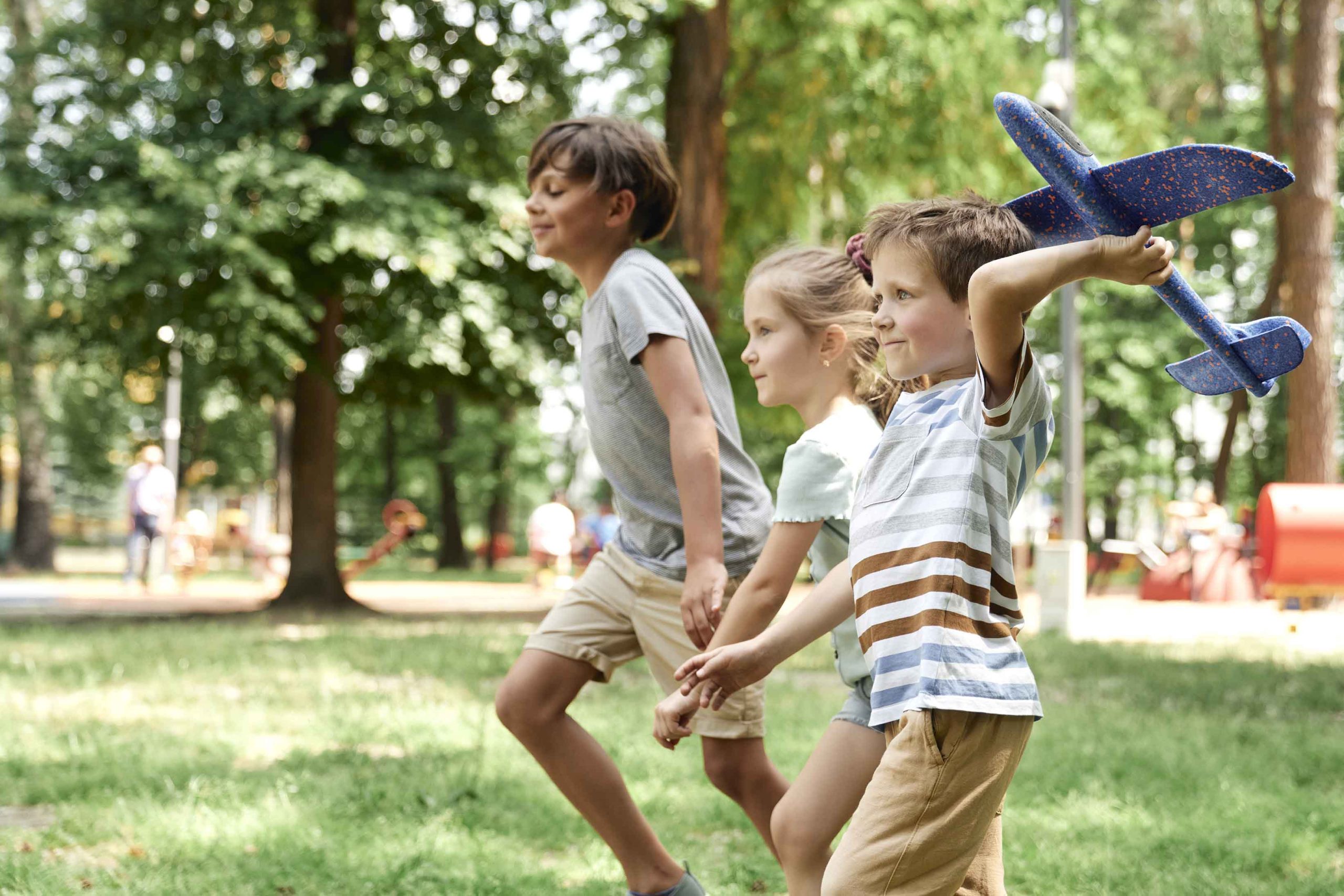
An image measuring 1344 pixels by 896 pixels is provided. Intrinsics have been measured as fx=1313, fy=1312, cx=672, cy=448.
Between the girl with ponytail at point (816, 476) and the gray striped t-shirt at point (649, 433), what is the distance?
0.28 meters

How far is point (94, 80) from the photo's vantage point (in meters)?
13.2

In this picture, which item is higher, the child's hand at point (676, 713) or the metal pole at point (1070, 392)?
the metal pole at point (1070, 392)

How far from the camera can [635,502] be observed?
3113mm

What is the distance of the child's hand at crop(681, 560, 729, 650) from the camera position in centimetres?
278

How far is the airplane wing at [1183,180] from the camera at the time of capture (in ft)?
5.15

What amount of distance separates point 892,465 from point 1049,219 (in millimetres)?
449

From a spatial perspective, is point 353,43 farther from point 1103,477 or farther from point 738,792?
point 1103,477

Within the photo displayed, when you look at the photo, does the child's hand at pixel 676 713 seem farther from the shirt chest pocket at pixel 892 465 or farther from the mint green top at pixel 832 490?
the shirt chest pocket at pixel 892 465

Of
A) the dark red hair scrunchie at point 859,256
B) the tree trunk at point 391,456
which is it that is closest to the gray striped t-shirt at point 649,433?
the dark red hair scrunchie at point 859,256

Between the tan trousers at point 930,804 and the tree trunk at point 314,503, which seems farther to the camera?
the tree trunk at point 314,503

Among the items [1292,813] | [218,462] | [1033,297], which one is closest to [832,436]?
[1033,297]

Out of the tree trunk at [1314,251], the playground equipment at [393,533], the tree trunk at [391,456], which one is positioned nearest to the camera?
the tree trunk at [1314,251]

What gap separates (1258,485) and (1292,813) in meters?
31.1

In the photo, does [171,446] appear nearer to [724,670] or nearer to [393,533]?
[393,533]
